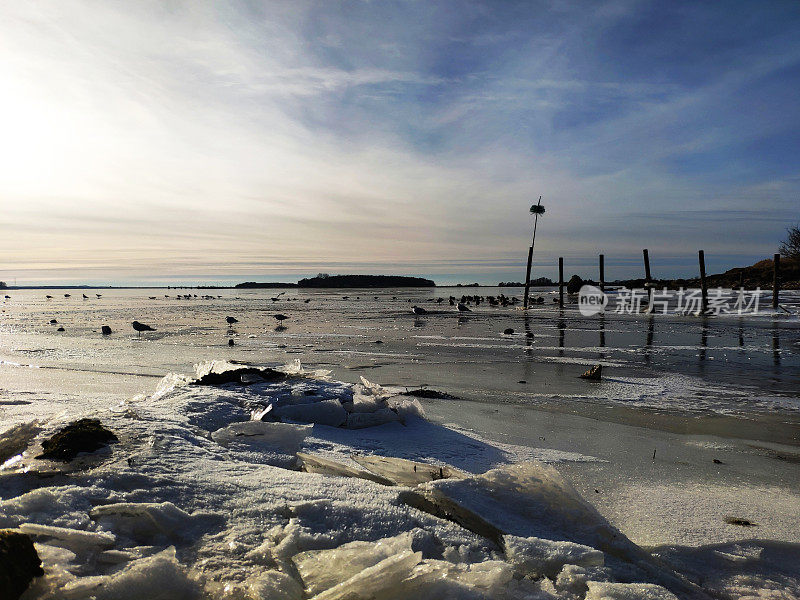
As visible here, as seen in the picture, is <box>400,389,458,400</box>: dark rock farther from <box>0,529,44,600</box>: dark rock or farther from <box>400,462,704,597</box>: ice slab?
<box>0,529,44,600</box>: dark rock

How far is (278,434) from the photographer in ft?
10.9

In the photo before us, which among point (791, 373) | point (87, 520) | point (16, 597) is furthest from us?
point (791, 373)

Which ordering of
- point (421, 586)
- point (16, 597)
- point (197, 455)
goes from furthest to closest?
1. point (197, 455)
2. point (421, 586)
3. point (16, 597)

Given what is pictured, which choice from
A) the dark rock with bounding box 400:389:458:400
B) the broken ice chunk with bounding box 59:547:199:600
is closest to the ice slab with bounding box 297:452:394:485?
the broken ice chunk with bounding box 59:547:199:600

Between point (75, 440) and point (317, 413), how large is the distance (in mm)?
2067

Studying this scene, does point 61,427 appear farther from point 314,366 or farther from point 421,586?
point 314,366

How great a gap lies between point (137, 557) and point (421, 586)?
1.07m

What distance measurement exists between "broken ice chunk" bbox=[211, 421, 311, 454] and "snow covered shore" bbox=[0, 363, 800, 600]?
0.14 feet

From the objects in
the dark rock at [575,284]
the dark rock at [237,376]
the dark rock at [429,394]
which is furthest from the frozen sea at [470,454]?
the dark rock at [575,284]

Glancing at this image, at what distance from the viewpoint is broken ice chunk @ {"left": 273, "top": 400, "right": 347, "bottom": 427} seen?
171 inches

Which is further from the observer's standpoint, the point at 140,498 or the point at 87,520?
the point at 140,498

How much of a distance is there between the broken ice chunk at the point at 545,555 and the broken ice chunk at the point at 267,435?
1670mm

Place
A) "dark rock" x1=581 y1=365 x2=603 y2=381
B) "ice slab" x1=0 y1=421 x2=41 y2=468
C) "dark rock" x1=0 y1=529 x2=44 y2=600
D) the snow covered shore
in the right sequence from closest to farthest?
"dark rock" x1=0 y1=529 x2=44 y2=600
the snow covered shore
"ice slab" x1=0 y1=421 x2=41 y2=468
"dark rock" x1=581 y1=365 x2=603 y2=381

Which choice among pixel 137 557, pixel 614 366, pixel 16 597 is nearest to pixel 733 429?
pixel 614 366
